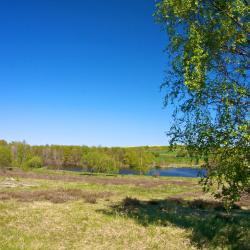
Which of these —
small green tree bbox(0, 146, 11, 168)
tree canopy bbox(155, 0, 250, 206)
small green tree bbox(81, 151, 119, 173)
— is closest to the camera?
tree canopy bbox(155, 0, 250, 206)

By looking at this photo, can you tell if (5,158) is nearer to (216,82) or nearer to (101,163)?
(101,163)

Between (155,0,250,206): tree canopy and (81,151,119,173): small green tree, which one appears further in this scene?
(81,151,119,173): small green tree

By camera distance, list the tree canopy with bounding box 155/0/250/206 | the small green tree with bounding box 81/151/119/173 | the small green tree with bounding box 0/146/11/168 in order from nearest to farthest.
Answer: the tree canopy with bounding box 155/0/250/206 → the small green tree with bounding box 81/151/119/173 → the small green tree with bounding box 0/146/11/168

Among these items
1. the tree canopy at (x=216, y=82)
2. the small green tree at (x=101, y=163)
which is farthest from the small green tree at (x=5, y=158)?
the tree canopy at (x=216, y=82)

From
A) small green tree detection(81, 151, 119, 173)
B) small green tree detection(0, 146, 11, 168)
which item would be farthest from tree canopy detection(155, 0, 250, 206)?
small green tree detection(0, 146, 11, 168)

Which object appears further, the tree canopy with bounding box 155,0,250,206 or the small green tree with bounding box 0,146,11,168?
the small green tree with bounding box 0,146,11,168

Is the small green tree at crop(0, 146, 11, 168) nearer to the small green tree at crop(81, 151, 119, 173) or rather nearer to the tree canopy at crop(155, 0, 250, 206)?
the small green tree at crop(81, 151, 119, 173)

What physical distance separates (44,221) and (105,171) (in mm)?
90457

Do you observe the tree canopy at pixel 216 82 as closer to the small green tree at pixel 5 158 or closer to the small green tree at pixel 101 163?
the small green tree at pixel 101 163

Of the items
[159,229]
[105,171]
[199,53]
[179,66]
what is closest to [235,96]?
[199,53]

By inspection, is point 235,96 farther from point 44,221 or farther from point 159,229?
point 44,221

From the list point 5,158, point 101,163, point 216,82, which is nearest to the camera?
point 216,82

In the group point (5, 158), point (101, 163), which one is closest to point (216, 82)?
point (101, 163)

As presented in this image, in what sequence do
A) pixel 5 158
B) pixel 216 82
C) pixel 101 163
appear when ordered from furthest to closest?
1. pixel 5 158
2. pixel 101 163
3. pixel 216 82
